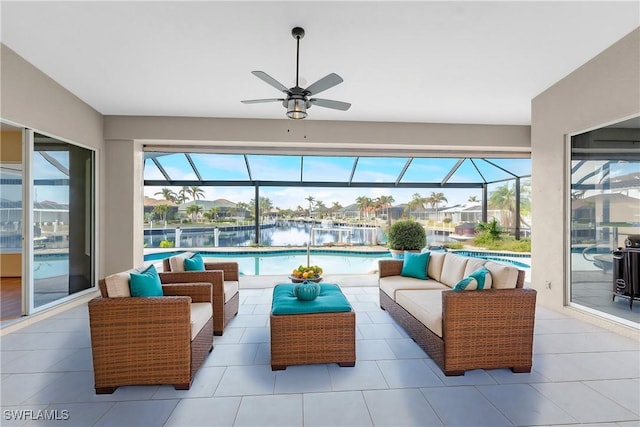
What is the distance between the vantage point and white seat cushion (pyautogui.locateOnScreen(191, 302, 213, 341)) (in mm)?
2363

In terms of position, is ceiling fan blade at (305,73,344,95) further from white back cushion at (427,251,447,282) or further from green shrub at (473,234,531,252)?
green shrub at (473,234,531,252)

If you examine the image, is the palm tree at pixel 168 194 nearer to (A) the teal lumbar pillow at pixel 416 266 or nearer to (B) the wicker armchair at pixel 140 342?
(B) the wicker armchair at pixel 140 342

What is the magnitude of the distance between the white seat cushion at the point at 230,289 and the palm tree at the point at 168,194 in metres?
4.11

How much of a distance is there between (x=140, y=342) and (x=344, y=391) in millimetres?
1519

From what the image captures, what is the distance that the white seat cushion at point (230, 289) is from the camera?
134 inches

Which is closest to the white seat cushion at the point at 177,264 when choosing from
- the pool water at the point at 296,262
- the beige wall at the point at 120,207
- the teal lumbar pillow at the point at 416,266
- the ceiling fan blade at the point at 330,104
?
the beige wall at the point at 120,207

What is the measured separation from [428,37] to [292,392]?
136 inches

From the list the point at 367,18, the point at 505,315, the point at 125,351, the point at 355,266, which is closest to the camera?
the point at 125,351

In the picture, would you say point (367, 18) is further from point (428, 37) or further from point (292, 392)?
point (292, 392)

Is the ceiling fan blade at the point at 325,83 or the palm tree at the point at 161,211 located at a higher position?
the ceiling fan blade at the point at 325,83

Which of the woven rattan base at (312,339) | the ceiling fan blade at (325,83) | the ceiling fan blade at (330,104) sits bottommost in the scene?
the woven rattan base at (312,339)

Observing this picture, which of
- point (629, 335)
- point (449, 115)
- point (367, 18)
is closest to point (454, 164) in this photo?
point (449, 115)

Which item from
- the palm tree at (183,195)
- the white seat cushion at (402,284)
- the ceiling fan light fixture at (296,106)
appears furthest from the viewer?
the palm tree at (183,195)

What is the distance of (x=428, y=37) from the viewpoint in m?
3.00
